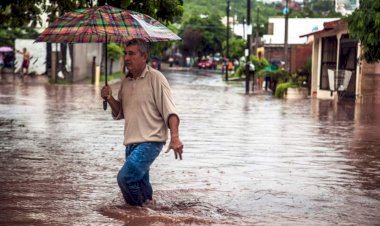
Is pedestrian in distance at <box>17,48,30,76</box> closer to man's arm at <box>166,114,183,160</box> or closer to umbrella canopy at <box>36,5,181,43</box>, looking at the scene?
umbrella canopy at <box>36,5,181,43</box>

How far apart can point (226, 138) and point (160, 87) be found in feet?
26.1

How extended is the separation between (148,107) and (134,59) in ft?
1.54

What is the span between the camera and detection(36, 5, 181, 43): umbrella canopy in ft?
26.4

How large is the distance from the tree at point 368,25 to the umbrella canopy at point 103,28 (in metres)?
4.38

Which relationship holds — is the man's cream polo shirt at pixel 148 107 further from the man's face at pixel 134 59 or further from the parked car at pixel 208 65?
the parked car at pixel 208 65

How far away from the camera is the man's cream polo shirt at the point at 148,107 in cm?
748

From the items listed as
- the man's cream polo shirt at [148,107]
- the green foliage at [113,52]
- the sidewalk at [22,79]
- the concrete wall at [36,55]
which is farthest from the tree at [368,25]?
the green foliage at [113,52]

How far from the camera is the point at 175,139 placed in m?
7.31

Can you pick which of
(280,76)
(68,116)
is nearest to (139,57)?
(68,116)

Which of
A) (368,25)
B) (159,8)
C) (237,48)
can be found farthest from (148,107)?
(237,48)

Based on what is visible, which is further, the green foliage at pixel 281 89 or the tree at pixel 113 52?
the tree at pixel 113 52

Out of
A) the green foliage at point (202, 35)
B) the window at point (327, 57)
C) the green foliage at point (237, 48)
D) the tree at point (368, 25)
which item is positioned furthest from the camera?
the green foliage at point (202, 35)

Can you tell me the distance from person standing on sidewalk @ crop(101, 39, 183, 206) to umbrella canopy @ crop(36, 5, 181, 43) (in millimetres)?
473

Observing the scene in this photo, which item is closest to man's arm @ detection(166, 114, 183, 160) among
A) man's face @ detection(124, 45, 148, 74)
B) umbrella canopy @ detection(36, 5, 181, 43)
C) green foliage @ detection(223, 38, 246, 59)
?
man's face @ detection(124, 45, 148, 74)
